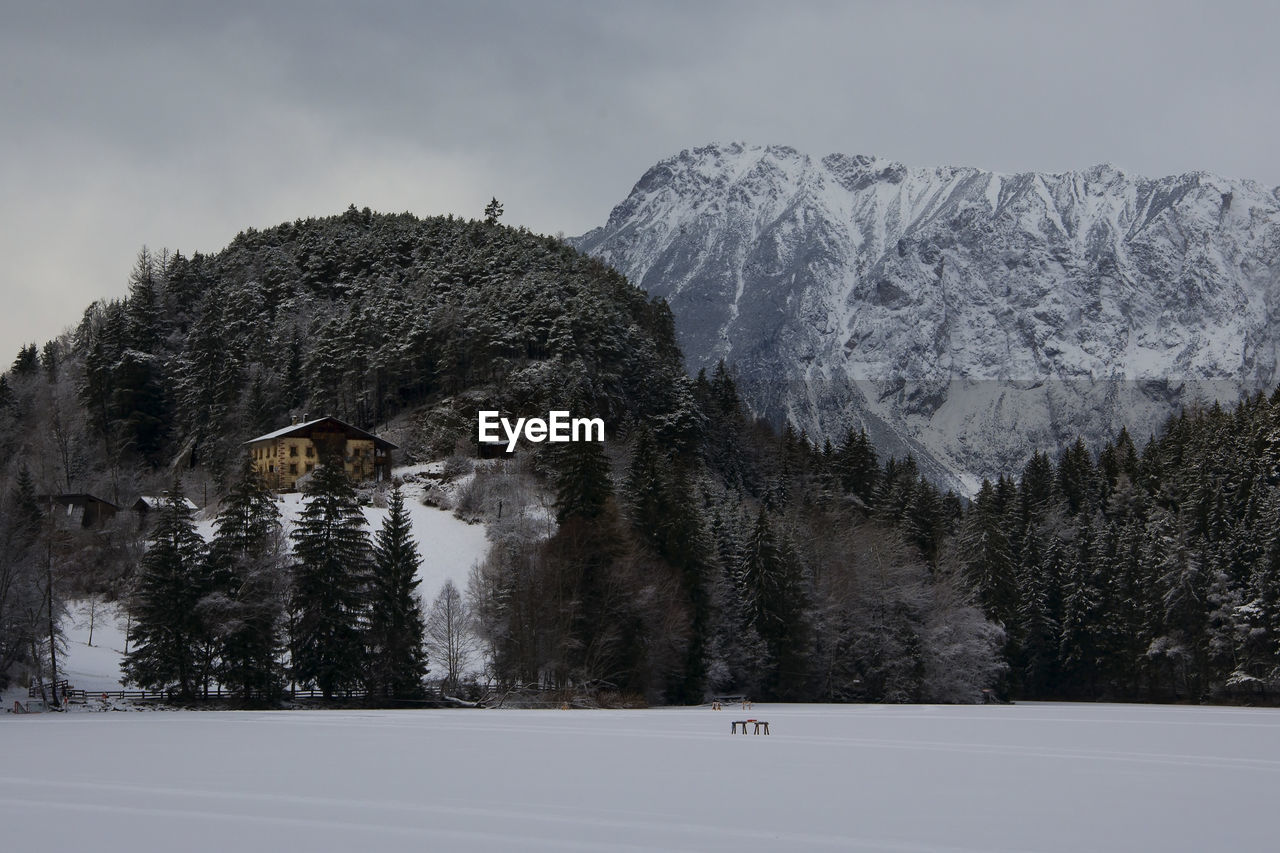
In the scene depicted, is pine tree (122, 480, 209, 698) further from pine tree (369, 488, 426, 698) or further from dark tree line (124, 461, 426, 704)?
pine tree (369, 488, 426, 698)

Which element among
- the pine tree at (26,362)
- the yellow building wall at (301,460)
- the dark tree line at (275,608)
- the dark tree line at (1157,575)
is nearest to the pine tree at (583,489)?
the dark tree line at (275,608)

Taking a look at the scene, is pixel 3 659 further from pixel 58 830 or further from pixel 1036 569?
pixel 1036 569

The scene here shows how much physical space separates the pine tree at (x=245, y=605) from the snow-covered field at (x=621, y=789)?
19.5m

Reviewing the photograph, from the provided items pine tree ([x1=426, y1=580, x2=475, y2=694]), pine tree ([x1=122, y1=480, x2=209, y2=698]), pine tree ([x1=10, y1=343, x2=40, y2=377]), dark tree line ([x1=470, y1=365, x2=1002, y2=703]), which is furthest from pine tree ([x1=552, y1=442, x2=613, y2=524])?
pine tree ([x1=10, y1=343, x2=40, y2=377])

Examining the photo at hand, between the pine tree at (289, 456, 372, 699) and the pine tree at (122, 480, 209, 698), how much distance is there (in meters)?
5.24

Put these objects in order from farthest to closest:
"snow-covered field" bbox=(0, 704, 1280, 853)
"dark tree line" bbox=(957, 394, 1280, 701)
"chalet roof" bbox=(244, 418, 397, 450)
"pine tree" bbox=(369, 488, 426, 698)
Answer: "chalet roof" bbox=(244, 418, 397, 450), "dark tree line" bbox=(957, 394, 1280, 701), "pine tree" bbox=(369, 488, 426, 698), "snow-covered field" bbox=(0, 704, 1280, 853)

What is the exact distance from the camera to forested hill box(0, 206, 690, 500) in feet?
428

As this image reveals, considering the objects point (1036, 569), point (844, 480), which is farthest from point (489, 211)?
point (1036, 569)

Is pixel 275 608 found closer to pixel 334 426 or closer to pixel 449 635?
pixel 449 635

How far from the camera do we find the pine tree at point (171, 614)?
66375 millimetres

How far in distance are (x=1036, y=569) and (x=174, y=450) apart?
92.9m

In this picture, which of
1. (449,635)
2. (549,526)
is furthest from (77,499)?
(449,635)

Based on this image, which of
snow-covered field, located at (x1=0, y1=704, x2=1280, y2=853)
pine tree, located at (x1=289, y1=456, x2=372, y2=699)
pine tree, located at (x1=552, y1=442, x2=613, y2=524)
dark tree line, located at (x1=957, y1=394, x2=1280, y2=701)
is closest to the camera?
snow-covered field, located at (x1=0, y1=704, x2=1280, y2=853)

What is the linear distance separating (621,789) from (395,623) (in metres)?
46.7
